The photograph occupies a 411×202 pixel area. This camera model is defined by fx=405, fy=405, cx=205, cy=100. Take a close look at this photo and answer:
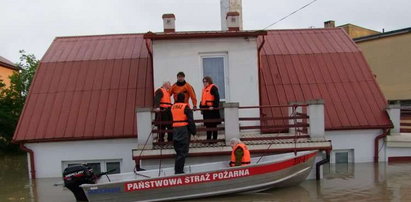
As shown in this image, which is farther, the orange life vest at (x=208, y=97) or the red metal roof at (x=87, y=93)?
the red metal roof at (x=87, y=93)

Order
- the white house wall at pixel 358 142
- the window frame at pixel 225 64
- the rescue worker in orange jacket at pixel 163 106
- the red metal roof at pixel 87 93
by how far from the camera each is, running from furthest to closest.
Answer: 1. the white house wall at pixel 358 142
2. the red metal roof at pixel 87 93
3. the window frame at pixel 225 64
4. the rescue worker in orange jacket at pixel 163 106

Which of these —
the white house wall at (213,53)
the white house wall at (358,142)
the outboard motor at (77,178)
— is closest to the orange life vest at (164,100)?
the white house wall at (213,53)

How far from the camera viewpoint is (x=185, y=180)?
8297 millimetres

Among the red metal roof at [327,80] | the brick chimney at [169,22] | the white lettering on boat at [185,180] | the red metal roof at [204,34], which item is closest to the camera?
the white lettering on boat at [185,180]

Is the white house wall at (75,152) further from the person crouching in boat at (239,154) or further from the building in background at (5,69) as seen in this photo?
the building in background at (5,69)

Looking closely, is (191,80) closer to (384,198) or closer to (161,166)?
(161,166)

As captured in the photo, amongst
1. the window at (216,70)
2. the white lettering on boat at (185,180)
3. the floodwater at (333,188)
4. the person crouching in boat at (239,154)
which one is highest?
the window at (216,70)

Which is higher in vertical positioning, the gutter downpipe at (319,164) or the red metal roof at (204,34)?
the red metal roof at (204,34)

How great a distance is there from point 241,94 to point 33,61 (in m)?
16.9

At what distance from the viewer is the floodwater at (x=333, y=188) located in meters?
8.50

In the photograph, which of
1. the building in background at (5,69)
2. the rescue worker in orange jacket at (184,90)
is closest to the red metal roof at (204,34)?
the rescue worker in orange jacket at (184,90)

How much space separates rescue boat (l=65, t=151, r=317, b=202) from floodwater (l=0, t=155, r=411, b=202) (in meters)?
0.30

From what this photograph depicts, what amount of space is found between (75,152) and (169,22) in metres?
4.93

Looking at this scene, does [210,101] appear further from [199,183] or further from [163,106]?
[199,183]
